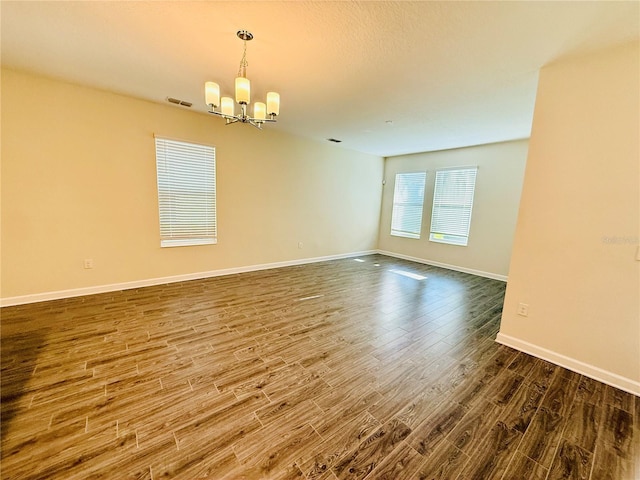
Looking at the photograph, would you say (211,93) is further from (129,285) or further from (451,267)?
(451,267)

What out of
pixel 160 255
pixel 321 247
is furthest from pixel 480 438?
pixel 321 247

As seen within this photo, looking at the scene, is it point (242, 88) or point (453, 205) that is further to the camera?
point (453, 205)

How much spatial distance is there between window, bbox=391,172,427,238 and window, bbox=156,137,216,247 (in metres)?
4.63

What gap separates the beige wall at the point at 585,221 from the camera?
2021 millimetres

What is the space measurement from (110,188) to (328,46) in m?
3.34

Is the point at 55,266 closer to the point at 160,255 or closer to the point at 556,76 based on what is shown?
the point at 160,255

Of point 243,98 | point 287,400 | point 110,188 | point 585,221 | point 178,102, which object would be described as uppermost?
point 178,102

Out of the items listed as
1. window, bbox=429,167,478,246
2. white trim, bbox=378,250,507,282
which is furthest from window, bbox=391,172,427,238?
white trim, bbox=378,250,507,282

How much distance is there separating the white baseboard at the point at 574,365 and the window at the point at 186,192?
14.4ft

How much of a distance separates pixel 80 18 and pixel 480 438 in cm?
408

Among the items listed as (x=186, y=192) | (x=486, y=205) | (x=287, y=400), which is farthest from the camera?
(x=486, y=205)

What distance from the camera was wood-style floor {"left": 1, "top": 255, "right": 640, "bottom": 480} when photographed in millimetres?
1387

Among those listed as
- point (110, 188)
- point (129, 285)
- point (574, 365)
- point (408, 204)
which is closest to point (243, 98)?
point (110, 188)

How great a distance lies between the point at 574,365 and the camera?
229 centimetres
